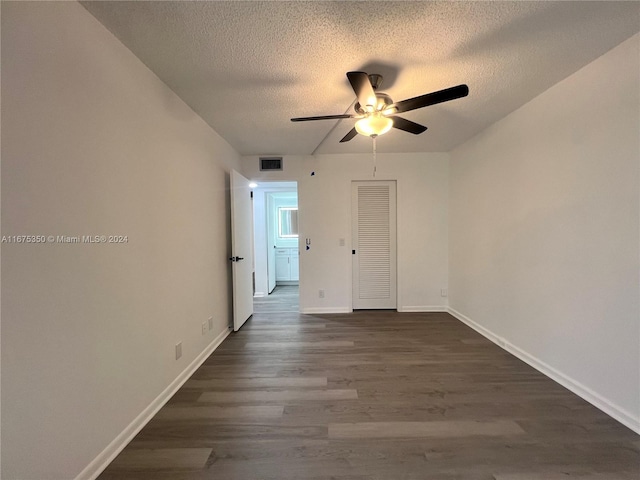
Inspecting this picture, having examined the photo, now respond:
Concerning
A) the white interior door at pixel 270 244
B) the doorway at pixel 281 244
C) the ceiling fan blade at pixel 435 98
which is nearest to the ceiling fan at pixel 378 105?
the ceiling fan blade at pixel 435 98

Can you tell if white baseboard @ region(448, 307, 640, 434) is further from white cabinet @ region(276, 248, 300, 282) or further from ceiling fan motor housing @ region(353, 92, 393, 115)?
white cabinet @ region(276, 248, 300, 282)

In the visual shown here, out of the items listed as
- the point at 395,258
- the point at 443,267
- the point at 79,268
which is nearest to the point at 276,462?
the point at 79,268

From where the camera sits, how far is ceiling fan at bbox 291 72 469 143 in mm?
1568

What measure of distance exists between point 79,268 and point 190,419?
119 centimetres

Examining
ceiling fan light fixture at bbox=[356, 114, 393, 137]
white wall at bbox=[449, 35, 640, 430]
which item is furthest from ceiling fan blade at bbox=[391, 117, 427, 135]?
white wall at bbox=[449, 35, 640, 430]

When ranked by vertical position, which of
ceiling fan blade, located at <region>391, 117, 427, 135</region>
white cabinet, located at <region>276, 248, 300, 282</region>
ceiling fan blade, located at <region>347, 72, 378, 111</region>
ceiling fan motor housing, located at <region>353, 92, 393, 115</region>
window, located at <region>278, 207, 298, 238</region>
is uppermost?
ceiling fan motor housing, located at <region>353, 92, 393, 115</region>

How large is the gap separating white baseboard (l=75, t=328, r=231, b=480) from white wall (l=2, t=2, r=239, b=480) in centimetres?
3

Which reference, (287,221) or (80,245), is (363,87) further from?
(287,221)

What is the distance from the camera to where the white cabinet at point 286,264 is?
6.26 meters

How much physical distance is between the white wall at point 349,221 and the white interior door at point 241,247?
0.61 m

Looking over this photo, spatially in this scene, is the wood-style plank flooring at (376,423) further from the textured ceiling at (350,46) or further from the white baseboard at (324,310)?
the textured ceiling at (350,46)

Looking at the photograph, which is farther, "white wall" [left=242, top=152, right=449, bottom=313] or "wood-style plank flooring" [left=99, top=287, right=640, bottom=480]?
"white wall" [left=242, top=152, right=449, bottom=313]

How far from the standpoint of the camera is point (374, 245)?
4004 mm

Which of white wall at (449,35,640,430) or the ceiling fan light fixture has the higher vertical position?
the ceiling fan light fixture
